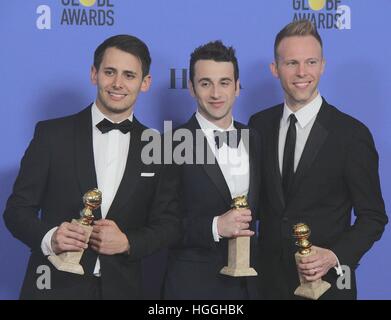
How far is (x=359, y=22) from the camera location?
3213 mm

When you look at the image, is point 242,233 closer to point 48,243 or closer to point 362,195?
point 362,195

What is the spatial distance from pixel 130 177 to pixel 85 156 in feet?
0.64

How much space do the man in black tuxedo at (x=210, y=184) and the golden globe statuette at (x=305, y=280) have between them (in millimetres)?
221

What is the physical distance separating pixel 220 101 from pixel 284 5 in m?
0.84

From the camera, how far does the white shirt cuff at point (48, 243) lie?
2.39 metres

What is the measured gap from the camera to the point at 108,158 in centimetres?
260

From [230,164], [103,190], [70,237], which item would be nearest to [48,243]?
[70,237]

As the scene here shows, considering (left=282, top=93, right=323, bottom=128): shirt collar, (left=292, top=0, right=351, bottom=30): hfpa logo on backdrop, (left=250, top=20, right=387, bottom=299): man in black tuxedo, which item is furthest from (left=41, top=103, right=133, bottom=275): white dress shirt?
(left=292, top=0, right=351, bottom=30): hfpa logo on backdrop

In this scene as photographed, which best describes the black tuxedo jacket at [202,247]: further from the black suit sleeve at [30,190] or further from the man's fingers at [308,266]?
the black suit sleeve at [30,190]

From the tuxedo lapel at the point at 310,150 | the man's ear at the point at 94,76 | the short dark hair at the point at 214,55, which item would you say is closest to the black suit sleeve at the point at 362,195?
the tuxedo lapel at the point at 310,150

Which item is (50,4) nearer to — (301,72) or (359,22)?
(301,72)

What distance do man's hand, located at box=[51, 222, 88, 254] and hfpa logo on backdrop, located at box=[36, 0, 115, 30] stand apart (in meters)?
1.19

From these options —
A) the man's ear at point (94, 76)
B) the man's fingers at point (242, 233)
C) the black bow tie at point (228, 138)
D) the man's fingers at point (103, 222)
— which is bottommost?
the man's fingers at point (242, 233)

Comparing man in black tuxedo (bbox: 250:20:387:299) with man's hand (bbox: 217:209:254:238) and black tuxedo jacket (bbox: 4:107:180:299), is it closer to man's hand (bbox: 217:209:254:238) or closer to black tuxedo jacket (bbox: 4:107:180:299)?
man's hand (bbox: 217:209:254:238)
